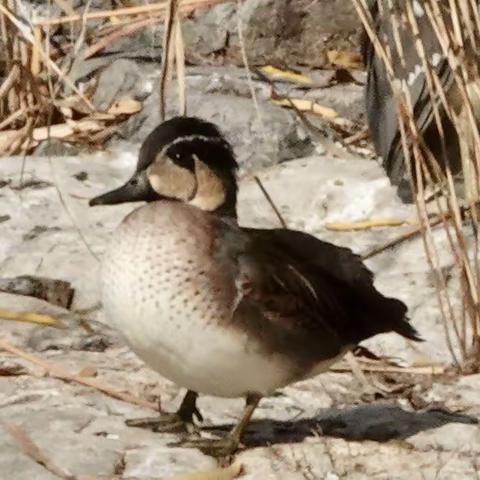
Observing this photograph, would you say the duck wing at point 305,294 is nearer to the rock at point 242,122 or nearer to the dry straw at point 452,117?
the dry straw at point 452,117

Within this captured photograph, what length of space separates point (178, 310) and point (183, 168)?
0.45m

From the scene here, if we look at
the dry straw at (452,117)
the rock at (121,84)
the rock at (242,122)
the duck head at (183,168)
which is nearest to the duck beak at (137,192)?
the duck head at (183,168)

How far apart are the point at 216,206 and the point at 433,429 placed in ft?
2.89

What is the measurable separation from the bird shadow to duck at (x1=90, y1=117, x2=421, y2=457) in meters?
0.16

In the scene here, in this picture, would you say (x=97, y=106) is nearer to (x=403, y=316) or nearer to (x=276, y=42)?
(x=276, y=42)

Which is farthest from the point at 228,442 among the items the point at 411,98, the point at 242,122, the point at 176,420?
the point at 242,122

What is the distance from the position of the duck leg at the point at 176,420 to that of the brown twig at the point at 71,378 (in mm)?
253

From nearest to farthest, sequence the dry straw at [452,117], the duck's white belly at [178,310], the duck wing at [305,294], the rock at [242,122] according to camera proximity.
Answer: the duck's white belly at [178,310] → the duck wing at [305,294] → the dry straw at [452,117] → the rock at [242,122]

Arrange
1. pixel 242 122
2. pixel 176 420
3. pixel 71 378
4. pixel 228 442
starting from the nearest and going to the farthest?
1. pixel 228 442
2. pixel 176 420
3. pixel 71 378
4. pixel 242 122

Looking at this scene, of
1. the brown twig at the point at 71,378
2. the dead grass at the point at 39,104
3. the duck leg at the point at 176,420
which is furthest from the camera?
the dead grass at the point at 39,104

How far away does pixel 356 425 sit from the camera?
477cm

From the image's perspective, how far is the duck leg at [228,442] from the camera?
173 inches

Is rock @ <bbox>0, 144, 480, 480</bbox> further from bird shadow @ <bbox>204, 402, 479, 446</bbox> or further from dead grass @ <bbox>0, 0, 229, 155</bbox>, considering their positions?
dead grass @ <bbox>0, 0, 229, 155</bbox>

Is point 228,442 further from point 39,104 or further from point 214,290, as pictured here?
point 39,104
